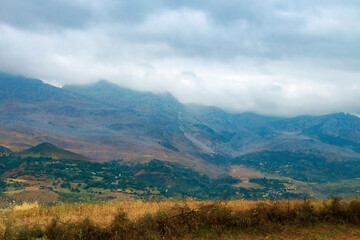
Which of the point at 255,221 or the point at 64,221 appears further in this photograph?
the point at 255,221

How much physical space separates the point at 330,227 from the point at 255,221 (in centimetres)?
440

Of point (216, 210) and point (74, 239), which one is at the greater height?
point (216, 210)

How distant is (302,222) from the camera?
16781 mm

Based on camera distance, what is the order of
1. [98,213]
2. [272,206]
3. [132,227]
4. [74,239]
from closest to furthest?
1. [74,239]
2. [132,227]
3. [98,213]
4. [272,206]

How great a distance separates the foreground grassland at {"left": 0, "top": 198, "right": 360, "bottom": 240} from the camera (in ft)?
45.7

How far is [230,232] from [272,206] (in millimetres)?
3616

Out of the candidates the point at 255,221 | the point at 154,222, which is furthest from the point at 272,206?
the point at 154,222

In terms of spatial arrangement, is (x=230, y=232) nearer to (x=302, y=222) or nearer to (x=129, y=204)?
(x=302, y=222)

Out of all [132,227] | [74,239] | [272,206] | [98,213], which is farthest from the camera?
[272,206]

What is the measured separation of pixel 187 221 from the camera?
15.5 metres

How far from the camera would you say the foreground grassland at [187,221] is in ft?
45.7

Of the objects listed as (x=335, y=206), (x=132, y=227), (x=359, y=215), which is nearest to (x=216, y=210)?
(x=132, y=227)

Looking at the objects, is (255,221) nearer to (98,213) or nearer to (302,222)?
(302,222)

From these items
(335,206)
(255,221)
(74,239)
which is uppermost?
(335,206)
